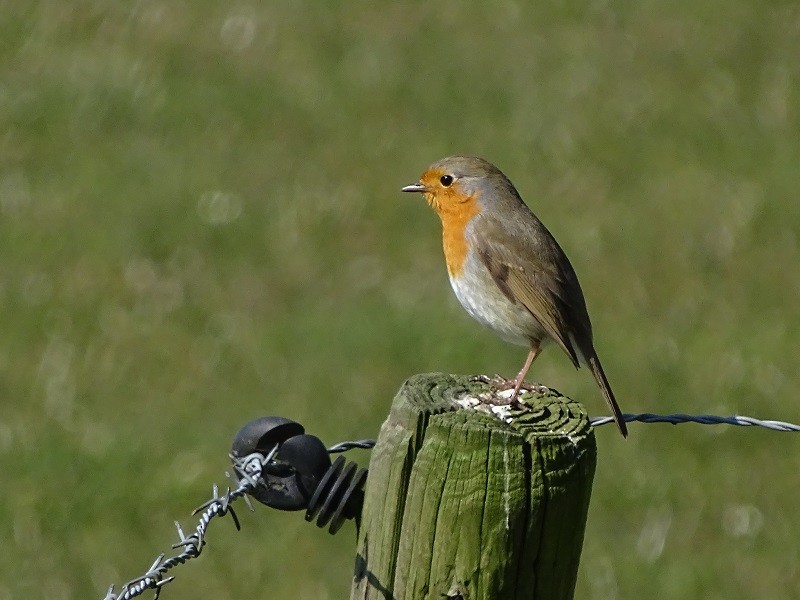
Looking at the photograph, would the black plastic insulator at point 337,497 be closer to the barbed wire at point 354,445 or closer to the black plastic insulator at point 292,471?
the black plastic insulator at point 292,471

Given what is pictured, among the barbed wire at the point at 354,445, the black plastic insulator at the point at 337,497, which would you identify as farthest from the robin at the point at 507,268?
the black plastic insulator at the point at 337,497

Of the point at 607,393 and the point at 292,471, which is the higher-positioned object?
the point at 607,393

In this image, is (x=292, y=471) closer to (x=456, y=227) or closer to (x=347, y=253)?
(x=456, y=227)

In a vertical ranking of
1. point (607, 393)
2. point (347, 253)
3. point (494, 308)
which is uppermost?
point (347, 253)

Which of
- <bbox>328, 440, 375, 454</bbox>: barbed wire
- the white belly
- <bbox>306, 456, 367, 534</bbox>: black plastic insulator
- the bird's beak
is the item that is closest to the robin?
the white belly

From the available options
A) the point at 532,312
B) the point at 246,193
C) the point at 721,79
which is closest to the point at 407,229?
the point at 246,193

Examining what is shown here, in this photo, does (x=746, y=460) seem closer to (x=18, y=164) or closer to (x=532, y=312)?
(x=532, y=312)

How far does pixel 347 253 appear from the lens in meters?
7.23

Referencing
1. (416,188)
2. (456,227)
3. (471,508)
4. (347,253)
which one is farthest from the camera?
(347,253)

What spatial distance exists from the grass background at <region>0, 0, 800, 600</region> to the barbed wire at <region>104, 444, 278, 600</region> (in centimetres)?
224

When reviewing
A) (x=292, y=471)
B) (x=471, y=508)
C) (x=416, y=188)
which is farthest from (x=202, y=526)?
(x=416, y=188)

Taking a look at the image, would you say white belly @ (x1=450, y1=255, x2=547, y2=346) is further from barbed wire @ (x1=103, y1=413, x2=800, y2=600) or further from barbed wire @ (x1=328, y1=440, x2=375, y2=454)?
barbed wire @ (x1=103, y1=413, x2=800, y2=600)

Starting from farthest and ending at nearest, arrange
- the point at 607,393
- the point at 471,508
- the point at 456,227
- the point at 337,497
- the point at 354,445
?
the point at 456,227 < the point at 607,393 < the point at 354,445 < the point at 337,497 < the point at 471,508

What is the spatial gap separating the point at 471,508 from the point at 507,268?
6.15ft
